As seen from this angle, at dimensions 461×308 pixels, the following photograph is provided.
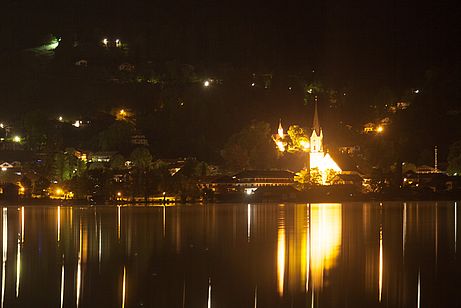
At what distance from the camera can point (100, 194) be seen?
55.1 m

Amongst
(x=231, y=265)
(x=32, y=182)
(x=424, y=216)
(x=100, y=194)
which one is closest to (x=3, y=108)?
(x=32, y=182)

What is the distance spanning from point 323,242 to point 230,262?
604cm

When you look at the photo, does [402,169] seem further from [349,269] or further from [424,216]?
[349,269]

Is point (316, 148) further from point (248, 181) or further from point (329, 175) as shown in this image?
point (248, 181)

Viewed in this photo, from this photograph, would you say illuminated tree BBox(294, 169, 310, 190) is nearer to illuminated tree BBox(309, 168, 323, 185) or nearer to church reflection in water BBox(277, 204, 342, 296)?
illuminated tree BBox(309, 168, 323, 185)

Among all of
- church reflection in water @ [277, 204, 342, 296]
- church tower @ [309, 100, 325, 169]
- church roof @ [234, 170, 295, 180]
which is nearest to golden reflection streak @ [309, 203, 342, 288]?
church reflection in water @ [277, 204, 342, 296]

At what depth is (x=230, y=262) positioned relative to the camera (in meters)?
25.3

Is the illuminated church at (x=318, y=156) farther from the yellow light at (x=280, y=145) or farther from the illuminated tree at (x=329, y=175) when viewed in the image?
the yellow light at (x=280, y=145)

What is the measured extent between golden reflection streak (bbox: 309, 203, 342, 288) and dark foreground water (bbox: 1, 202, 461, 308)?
0.04 meters

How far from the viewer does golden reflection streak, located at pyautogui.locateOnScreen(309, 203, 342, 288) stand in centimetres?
2405

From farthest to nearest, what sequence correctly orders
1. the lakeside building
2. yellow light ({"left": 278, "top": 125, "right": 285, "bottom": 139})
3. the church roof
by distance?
yellow light ({"left": 278, "top": 125, "right": 285, "bottom": 139})
the church roof
the lakeside building

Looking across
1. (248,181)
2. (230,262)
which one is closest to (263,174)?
(248,181)

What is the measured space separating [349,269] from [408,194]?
3789cm

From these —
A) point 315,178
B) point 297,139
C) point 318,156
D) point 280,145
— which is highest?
point 297,139
